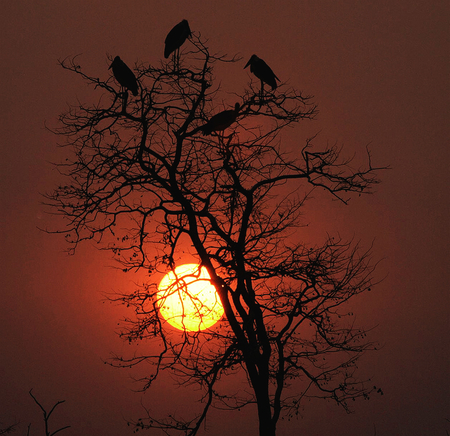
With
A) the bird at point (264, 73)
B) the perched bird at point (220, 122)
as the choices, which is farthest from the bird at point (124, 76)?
the bird at point (264, 73)

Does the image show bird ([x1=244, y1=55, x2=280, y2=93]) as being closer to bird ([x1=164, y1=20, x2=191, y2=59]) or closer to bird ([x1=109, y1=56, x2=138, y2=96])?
bird ([x1=164, y1=20, x2=191, y2=59])

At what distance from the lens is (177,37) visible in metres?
6.59

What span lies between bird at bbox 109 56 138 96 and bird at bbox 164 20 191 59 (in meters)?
0.48

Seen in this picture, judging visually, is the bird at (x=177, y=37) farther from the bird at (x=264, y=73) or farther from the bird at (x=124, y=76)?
the bird at (x=264, y=73)

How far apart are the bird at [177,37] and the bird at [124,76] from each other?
1.57ft

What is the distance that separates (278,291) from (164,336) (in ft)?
4.73

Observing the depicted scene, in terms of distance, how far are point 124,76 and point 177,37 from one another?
0.77 meters

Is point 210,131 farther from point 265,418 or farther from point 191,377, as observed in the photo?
point 265,418

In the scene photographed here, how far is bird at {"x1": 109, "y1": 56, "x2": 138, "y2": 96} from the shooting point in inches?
261

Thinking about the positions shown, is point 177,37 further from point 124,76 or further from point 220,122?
point 220,122

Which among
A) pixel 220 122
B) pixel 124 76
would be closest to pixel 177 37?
pixel 124 76

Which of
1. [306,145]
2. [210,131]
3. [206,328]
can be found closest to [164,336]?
[206,328]

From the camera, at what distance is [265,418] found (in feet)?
21.9

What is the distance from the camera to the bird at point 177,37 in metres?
6.55
